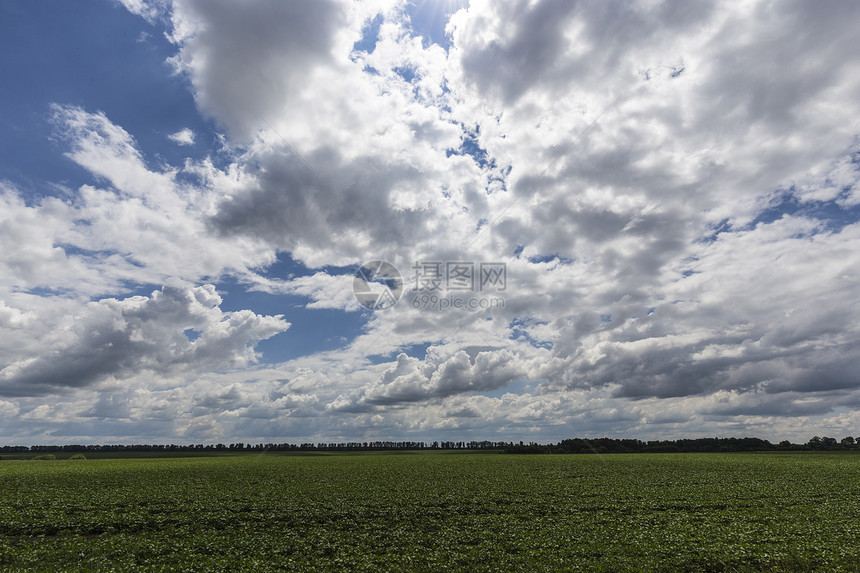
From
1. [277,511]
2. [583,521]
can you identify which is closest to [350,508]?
[277,511]

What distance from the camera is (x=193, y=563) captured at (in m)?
26.6

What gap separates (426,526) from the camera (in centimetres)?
3556

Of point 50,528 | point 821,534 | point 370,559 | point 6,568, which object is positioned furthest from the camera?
point 50,528

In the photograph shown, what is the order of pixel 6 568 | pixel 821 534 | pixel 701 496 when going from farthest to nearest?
pixel 701 496, pixel 821 534, pixel 6 568

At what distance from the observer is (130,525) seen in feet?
115

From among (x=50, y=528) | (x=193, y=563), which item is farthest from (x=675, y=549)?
(x=50, y=528)

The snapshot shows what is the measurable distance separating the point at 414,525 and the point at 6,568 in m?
27.1

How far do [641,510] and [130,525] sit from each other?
153 feet

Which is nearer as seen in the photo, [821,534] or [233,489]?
[821,534]

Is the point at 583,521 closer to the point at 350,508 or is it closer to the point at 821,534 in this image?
the point at 821,534

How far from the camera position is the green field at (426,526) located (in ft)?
88.1

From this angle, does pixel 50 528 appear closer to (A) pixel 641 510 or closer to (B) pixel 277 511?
(B) pixel 277 511

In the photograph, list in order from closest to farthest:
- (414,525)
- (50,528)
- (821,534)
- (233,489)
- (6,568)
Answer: (6,568)
(821,534)
(50,528)
(414,525)
(233,489)

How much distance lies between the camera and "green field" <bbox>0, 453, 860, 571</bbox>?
2686 cm
